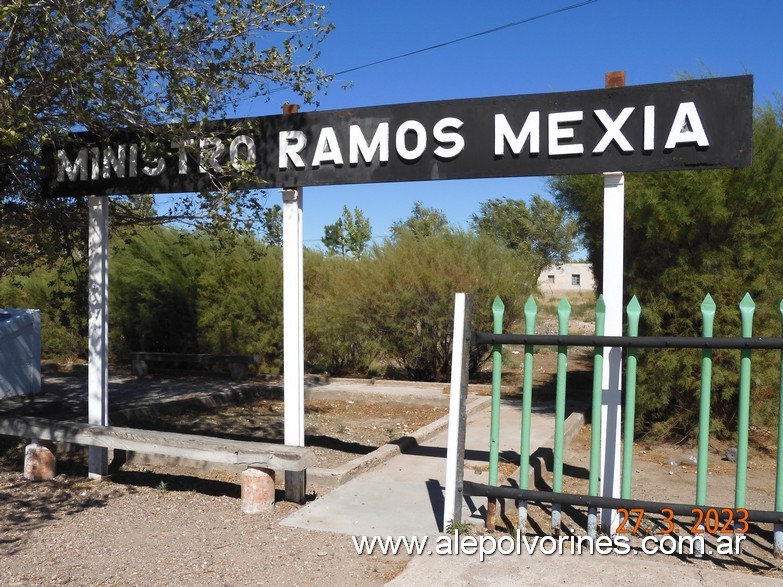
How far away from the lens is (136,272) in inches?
663

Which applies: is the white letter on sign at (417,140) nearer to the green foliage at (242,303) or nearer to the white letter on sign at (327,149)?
the white letter on sign at (327,149)

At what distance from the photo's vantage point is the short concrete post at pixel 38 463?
22.8ft

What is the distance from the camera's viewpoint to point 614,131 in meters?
5.14

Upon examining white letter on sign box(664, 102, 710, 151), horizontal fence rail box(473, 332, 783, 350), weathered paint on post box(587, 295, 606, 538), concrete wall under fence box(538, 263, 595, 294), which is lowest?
concrete wall under fence box(538, 263, 595, 294)

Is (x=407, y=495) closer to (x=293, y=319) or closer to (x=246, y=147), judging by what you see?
(x=293, y=319)

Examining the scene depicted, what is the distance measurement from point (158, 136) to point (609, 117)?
384 centimetres

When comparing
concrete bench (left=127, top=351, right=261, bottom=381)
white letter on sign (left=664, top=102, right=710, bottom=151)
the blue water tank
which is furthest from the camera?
concrete bench (left=127, top=351, right=261, bottom=381)

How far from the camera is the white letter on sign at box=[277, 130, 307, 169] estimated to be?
6.21 metres

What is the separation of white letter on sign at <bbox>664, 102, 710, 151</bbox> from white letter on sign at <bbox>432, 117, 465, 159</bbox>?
1500mm

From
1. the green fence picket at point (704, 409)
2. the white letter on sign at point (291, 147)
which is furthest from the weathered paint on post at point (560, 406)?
the white letter on sign at point (291, 147)

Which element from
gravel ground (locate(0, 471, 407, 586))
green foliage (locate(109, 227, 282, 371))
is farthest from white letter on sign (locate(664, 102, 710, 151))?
green foliage (locate(109, 227, 282, 371))

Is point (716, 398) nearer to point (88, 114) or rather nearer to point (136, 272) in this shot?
point (88, 114)

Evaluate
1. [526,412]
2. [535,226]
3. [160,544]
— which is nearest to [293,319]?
[160,544]

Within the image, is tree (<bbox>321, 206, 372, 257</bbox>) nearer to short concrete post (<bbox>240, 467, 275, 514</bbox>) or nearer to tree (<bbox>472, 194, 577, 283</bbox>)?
tree (<bbox>472, 194, 577, 283</bbox>)
